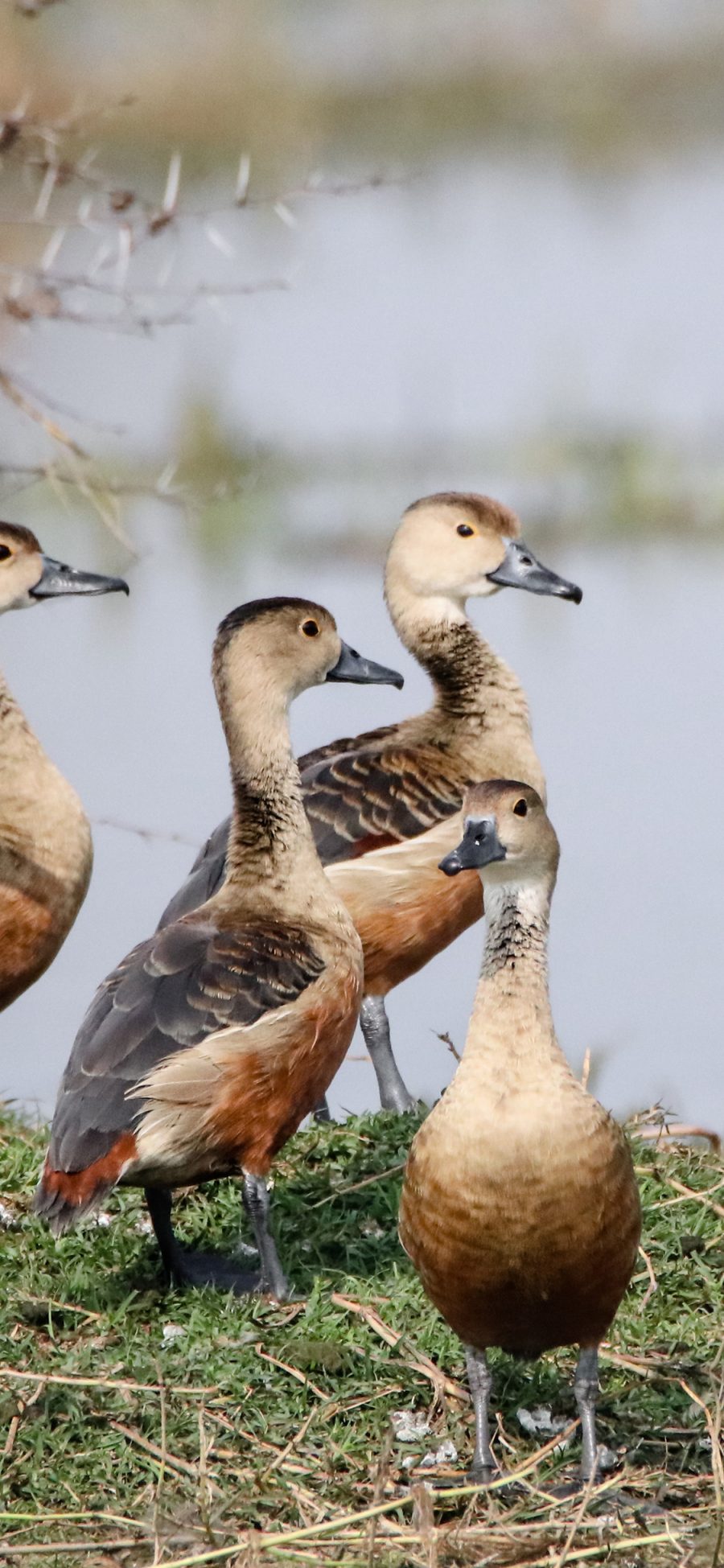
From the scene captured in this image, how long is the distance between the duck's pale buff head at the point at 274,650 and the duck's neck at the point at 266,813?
0.05 metres

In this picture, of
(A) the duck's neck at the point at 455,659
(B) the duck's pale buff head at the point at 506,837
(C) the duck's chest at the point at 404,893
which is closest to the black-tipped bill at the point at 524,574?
(A) the duck's neck at the point at 455,659

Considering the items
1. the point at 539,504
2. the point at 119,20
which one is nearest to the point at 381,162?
the point at 119,20

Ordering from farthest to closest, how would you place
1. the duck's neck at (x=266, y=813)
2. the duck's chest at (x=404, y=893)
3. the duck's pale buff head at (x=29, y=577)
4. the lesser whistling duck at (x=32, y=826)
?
the duck's chest at (x=404, y=893) → the duck's pale buff head at (x=29, y=577) → the lesser whistling duck at (x=32, y=826) → the duck's neck at (x=266, y=813)

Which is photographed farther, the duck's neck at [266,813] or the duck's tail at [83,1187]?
the duck's neck at [266,813]

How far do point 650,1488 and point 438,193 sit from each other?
11.9m

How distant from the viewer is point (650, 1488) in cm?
360

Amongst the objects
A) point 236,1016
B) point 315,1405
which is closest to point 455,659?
point 236,1016

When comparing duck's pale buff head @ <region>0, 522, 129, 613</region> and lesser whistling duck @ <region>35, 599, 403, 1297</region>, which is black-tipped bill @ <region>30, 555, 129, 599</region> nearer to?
duck's pale buff head @ <region>0, 522, 129, 613</region>

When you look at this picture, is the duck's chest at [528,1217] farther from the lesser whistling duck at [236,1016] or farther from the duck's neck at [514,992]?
the lesser whistling duck at [236,1016]

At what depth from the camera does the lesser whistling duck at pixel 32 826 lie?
498 centimetres

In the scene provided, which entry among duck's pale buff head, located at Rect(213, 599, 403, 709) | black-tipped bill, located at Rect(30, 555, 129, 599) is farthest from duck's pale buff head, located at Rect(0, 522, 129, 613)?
duck's pale buff head, located at Rect(213, 599, 403, 709)

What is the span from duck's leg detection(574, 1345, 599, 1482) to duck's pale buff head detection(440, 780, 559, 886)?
2.89 ft

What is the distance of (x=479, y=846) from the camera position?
3738mm

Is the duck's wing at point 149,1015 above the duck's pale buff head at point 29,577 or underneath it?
underneath
